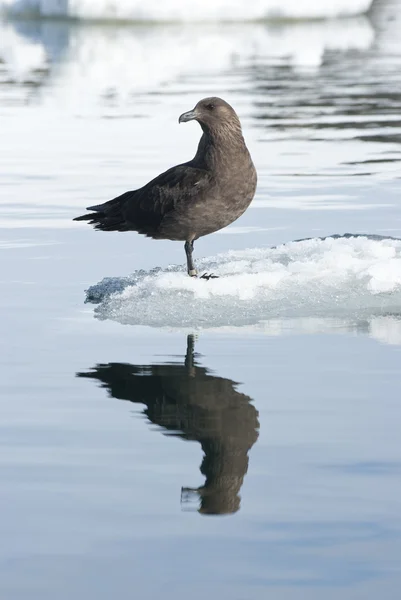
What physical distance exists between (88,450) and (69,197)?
7063mm

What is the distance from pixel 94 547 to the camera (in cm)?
424

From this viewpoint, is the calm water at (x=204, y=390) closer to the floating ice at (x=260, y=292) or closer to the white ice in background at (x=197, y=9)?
the floating ice at (x=260, y=292)

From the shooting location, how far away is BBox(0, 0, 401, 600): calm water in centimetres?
416

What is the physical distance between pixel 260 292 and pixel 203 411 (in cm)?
219

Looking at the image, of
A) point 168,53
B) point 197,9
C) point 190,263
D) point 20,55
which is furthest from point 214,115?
point 197,9

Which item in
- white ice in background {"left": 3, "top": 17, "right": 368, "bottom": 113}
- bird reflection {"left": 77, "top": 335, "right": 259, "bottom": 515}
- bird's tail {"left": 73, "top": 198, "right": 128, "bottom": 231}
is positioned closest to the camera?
bird reflection {"left": 77, "top": 335, "right": 259, "bottom": 515}

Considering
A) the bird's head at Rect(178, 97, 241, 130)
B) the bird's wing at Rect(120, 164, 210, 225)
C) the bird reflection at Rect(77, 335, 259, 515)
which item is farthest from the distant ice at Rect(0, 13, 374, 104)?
the bird reflection at Rect(77, 335, 259, 515)

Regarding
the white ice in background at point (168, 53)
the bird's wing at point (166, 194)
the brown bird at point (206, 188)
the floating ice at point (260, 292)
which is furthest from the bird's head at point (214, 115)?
the white ice in background at point (168, 53)

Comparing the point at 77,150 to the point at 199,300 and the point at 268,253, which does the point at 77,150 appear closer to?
the point at 268,253

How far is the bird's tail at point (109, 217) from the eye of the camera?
8523 millimetres

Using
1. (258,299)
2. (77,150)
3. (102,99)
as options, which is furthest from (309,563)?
(102,99)

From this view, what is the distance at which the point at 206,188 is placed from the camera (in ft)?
25.8

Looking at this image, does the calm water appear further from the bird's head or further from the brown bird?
the bird's head

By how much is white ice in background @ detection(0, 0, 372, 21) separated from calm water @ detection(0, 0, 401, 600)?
2402 cm
